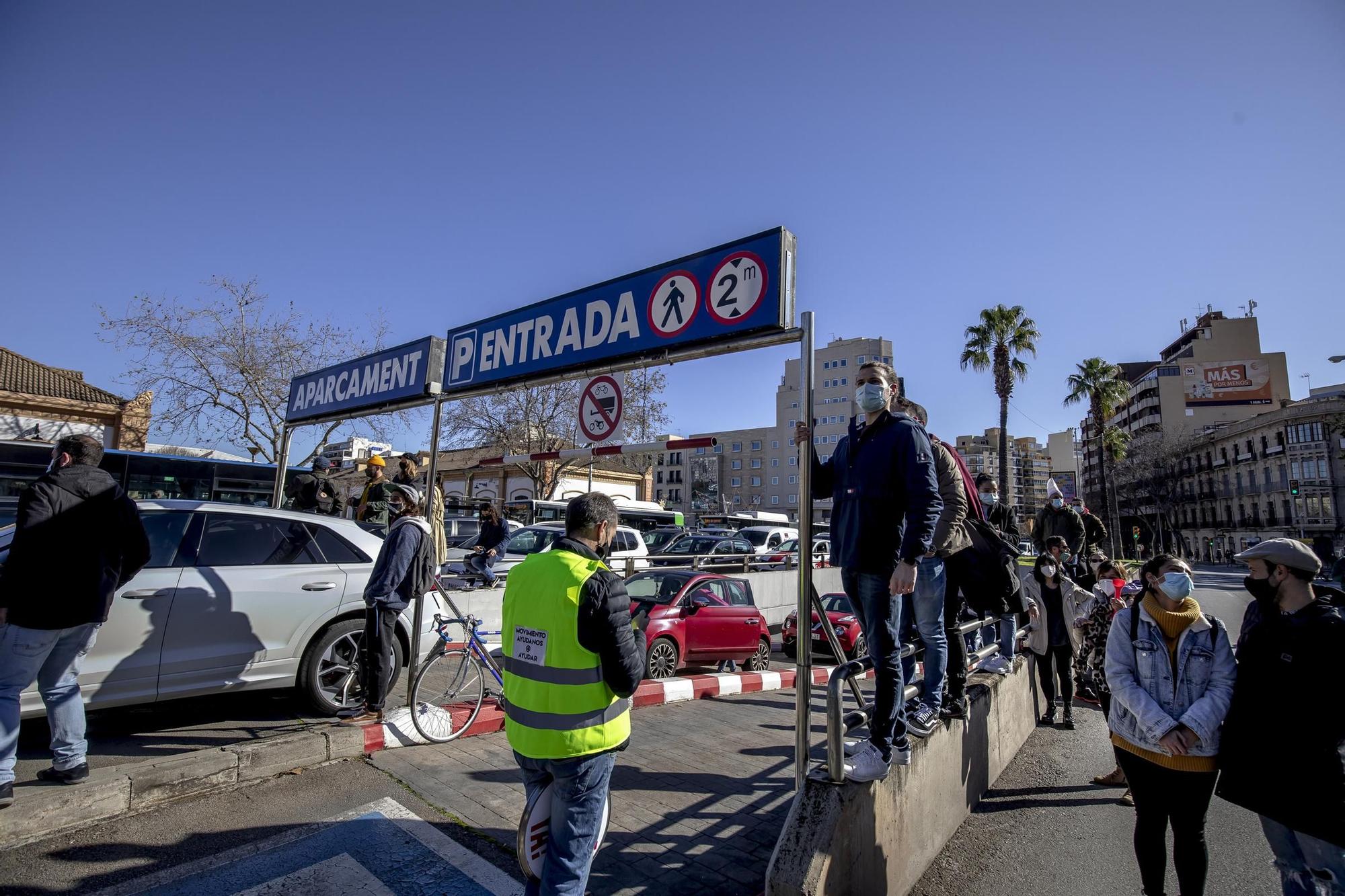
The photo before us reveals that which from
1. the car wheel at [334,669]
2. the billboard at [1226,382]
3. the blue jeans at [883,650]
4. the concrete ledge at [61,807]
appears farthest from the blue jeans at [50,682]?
the billboard at [1226,382]

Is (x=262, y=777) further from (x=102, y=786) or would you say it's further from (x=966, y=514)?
(x=966, y=514)

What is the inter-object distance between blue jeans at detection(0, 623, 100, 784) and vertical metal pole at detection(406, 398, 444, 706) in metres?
1.92

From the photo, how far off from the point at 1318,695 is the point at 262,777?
553 centimetres

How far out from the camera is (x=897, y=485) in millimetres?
3395

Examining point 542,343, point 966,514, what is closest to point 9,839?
point 542,343

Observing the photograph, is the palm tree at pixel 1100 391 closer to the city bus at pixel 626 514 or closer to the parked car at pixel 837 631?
the city bus at pixel 626 514

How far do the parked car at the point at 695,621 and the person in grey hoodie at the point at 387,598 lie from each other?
14.1 ft

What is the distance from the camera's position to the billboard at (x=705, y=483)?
9581 centimetres

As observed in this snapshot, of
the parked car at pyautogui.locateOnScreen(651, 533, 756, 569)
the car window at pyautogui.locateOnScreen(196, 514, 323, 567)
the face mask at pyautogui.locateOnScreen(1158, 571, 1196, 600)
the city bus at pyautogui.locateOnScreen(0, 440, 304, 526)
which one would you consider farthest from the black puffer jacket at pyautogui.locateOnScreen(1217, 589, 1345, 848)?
the parked car at pyautogui.locateOnScreen(651, 533, 756, 569)

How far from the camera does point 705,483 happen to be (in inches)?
3935

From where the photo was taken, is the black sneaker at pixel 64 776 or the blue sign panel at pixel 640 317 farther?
the blue sign panel at pixel 640 317

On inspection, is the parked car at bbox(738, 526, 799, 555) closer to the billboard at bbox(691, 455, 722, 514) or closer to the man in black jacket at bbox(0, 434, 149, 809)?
the man in black jacket at bbox(0, 434, 149, 809)

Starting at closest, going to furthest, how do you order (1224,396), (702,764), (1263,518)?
(702,764)
(1263,518)
(1224,396)

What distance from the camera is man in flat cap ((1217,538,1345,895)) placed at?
8.82 feet
